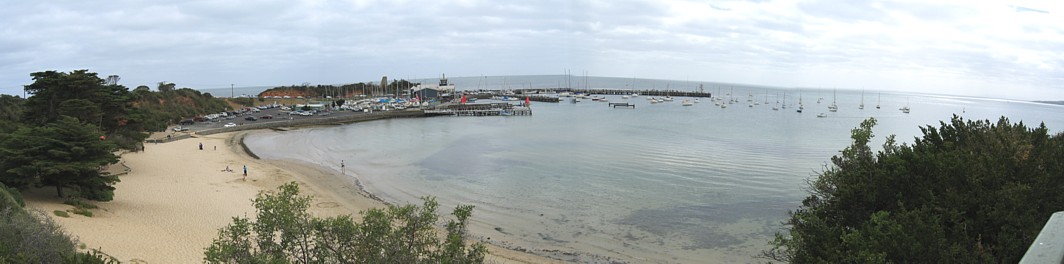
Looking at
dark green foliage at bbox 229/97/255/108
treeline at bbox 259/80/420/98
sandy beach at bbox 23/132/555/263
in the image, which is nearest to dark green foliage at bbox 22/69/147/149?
sandy beach at bbox 23/132/555/263

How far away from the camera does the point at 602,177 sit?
33.3 metres

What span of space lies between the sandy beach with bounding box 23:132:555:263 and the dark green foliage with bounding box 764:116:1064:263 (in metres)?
8.96

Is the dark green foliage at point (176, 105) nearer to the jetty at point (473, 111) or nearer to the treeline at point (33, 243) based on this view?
the jetty at point (473, 111)

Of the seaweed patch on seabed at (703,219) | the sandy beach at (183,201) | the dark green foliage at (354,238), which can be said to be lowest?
the seaweed patch on seabed at (703,219)

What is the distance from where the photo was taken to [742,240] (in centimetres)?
2094

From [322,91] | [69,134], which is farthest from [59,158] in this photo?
[322,91]

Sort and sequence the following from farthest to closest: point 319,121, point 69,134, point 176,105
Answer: point 319,121 → point 176,105 → point 69,134

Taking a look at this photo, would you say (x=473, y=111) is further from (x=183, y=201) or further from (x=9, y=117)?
(x=183, y=201)

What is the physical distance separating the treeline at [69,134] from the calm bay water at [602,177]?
10893mm

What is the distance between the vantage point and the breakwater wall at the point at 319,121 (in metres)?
58.3

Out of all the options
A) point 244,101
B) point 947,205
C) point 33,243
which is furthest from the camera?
point 244,101

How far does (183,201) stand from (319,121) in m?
47.5

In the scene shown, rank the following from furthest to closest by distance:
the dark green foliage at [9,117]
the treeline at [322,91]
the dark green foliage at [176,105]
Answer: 1. the treeline at [322,91]
2. the dark green foliage at [176,105]
3. the dark green foliage at [9,117]

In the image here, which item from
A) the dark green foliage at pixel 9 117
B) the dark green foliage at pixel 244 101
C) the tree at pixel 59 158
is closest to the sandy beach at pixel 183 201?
the tree at pixel 59 158
